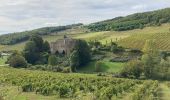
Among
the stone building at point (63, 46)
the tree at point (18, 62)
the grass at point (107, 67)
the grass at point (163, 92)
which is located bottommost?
the grass at point (163, 92)

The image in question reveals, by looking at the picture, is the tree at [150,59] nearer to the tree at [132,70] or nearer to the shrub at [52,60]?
the tree at [132,70]

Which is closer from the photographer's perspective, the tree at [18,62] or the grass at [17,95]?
the grass at [17,95]

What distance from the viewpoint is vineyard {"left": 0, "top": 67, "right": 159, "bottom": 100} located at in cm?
6864

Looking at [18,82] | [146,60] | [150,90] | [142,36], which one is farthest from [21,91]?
[142,36]

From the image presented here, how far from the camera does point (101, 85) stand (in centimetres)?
7956

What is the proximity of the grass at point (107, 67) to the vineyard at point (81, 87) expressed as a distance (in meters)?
20.7

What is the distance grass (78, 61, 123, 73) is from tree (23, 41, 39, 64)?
64.0ft

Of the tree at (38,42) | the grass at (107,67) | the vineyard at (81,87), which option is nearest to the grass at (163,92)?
the vineyard at (81,87)

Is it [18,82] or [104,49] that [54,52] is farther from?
[18,82]

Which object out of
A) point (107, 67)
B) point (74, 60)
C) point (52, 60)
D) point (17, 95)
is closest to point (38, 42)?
point (52, 60)

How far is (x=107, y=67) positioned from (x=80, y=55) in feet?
31.5

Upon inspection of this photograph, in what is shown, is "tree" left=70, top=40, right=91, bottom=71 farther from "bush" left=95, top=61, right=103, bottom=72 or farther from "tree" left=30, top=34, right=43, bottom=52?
"tree" left=30, top=34, right=43, bottom=52

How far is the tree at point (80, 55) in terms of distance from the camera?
11645 cm

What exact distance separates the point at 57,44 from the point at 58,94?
229ft
